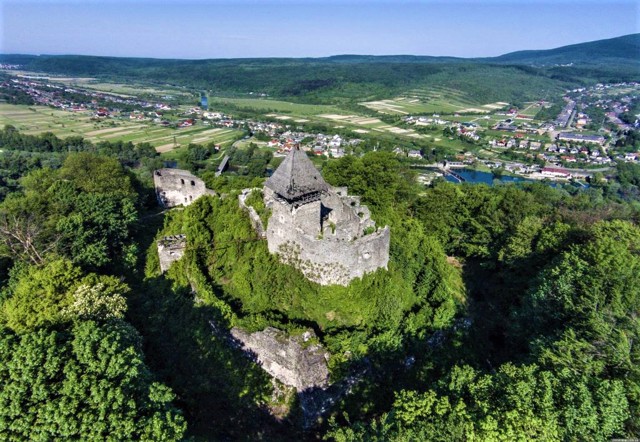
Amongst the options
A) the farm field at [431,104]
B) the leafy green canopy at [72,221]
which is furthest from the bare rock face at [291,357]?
the farm field at [431,104]

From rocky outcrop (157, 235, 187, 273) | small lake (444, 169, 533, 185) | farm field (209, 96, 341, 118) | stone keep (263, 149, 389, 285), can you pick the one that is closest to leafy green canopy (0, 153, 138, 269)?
rocky outcrop (157, 235, 187, 273)

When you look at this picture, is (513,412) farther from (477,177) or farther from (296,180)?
(477,177)

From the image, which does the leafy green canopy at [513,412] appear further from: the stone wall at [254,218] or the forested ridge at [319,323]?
the stone wall at [254,218]

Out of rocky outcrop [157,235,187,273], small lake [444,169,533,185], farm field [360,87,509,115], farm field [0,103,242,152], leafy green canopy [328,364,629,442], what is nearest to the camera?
leafy green canopy [328,364,629,442]

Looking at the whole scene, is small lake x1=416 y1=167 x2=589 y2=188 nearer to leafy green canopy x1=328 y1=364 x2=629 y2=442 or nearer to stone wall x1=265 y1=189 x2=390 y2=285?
stone wall x1=265 y1=189 x2=390 y2=285

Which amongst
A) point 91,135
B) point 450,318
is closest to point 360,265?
point 450,318

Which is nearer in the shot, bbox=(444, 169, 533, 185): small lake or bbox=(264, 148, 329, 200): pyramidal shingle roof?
bbox=(264, 148, 329, 200): pyramidal shingle roof

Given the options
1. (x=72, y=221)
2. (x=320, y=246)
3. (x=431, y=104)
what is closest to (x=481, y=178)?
(x=320, y=246)
